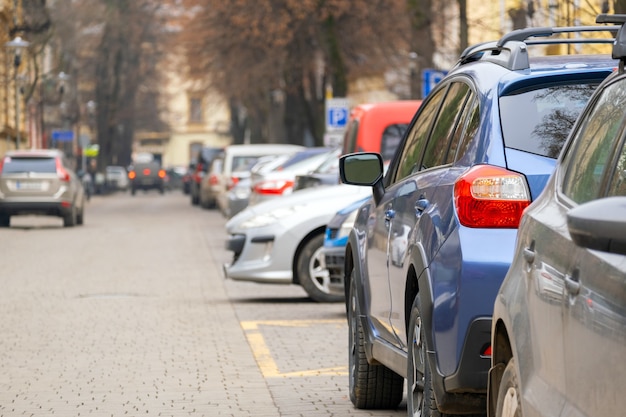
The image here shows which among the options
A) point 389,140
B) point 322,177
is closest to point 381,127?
point 389,140

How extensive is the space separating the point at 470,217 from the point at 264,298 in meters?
9.57

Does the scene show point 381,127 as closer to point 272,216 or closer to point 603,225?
point 272,216

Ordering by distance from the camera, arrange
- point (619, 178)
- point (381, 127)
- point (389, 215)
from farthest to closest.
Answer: point (381, 127) → point (389, 215) → point (619, 178)

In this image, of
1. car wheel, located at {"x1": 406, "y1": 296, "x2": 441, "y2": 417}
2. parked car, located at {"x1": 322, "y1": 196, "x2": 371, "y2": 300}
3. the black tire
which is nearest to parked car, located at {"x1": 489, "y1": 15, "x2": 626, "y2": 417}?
car wheel, located at {"x1": 406, "y1": 296, "x2": 441, "y2": 417}

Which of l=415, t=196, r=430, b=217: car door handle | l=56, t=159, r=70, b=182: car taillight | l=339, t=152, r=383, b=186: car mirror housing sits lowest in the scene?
l=56, t=159, r=70, b=182: car taillight

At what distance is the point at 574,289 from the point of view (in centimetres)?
363

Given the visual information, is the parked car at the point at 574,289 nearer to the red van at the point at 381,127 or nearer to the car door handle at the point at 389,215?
the car door handle at the point at 389,215

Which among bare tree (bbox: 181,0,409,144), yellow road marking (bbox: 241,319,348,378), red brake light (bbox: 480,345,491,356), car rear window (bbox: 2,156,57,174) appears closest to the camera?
red brake light (bbox: 480,345,491,356)

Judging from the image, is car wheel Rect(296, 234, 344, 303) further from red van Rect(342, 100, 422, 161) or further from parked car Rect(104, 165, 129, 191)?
parked car Rect(104, 165, 129, 191)

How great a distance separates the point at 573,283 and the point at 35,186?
28.8m

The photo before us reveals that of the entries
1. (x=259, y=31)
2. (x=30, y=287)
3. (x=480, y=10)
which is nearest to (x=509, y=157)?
(x=30, y=287)

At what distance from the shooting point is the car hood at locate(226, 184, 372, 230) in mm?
13633

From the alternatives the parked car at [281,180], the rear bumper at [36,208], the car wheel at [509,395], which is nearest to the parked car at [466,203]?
the car wheel at [509,395]

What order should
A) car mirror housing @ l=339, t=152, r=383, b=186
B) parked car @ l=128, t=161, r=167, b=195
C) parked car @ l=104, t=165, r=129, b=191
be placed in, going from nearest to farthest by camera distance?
1. car mirror housing @ l=339, t=152, r=383, b=186
2. parked car @ l=128, t=161, r=167, b=195
3. parked car @ l=104, t=165, r=129, b=191
